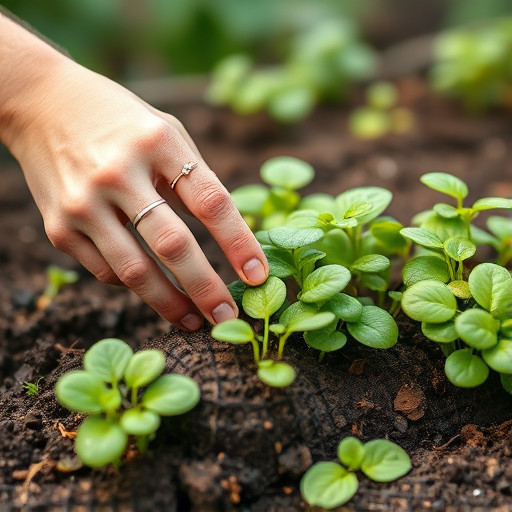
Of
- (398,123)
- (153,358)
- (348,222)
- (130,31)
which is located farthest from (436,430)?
(130,31)

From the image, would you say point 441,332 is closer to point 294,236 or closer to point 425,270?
point 425,270

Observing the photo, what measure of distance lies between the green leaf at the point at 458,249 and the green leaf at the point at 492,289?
0.05 meters

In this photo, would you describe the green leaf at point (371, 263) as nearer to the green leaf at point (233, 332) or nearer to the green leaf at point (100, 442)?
the green leaf at point (233, 332)

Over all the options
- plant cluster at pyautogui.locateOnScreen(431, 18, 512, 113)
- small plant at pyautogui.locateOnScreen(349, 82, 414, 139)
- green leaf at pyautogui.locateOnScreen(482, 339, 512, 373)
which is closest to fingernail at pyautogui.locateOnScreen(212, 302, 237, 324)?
green leaf at pyautogui.locateOnScreen(482, 339, 512, 373)

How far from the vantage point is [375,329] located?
1199mm

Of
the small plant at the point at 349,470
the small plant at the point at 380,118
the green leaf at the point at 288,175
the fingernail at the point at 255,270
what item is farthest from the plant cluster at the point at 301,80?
the small plant at the point at 349,470

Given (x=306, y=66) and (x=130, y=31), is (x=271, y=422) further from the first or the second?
(x=130, y=31)

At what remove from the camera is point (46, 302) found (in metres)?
1.83

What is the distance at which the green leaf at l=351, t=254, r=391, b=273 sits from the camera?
126cm

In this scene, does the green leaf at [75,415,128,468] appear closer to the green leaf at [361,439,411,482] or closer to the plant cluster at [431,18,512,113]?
the green leaf at [361,439,411,482]

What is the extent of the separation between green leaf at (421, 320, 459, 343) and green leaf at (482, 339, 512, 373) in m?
0.06

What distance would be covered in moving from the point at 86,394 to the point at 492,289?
2.45 ft

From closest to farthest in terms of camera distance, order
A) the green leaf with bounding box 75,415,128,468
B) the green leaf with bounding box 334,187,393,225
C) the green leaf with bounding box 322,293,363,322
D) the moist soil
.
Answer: the green leaf with bounding box 75,415,128,468
the moist soil
the green leaf with bounding box 322,293,363,322
the green leaf with bounding box 334,187,393,225

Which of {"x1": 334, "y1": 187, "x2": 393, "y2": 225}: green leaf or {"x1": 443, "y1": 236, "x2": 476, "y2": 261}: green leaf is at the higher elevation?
{"x1": 334, "y1": 187, "x2": 393, "y2": 225}: green leaf
